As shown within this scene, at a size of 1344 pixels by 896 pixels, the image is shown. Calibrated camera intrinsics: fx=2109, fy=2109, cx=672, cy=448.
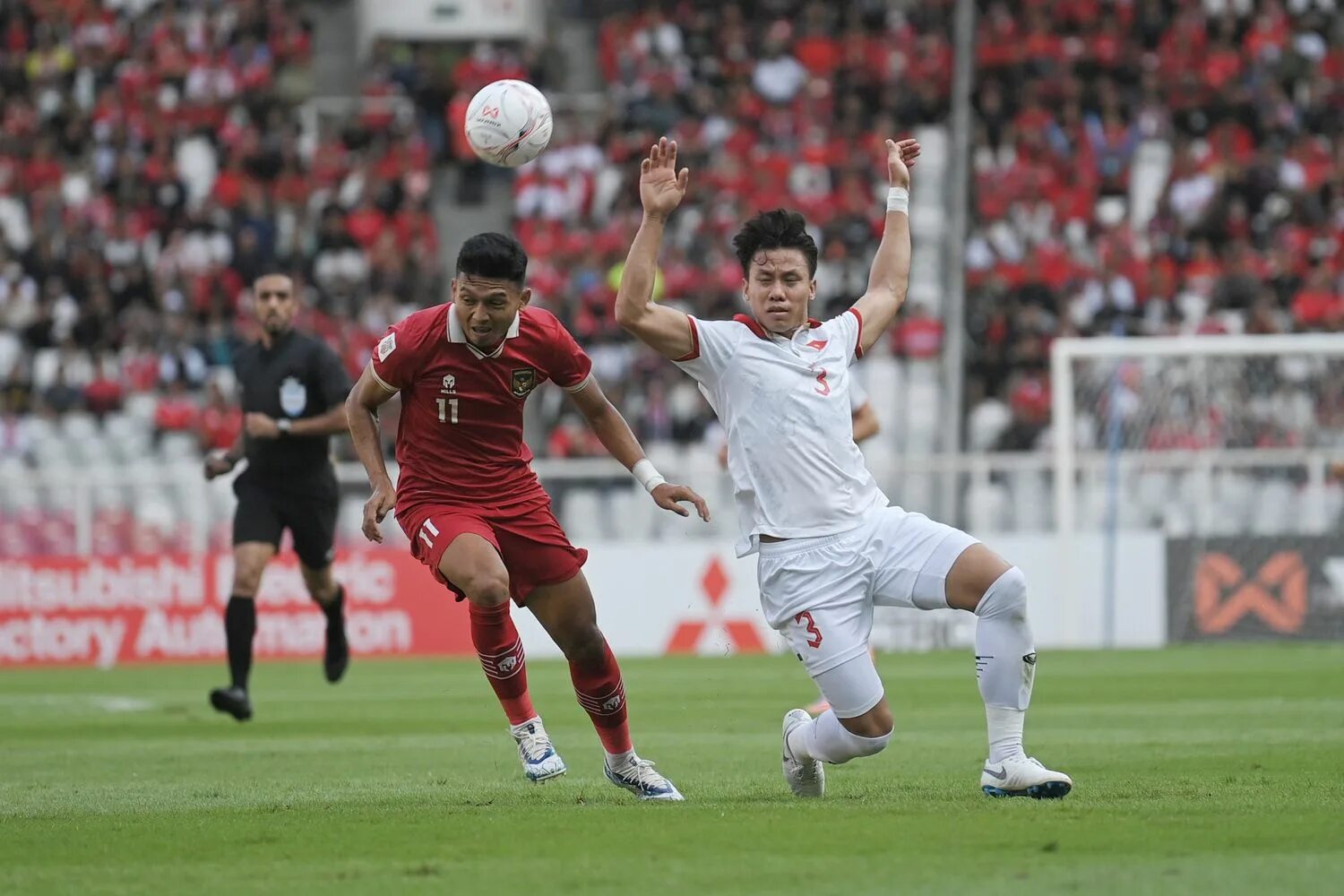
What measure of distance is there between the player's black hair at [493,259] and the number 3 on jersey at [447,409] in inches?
23.0

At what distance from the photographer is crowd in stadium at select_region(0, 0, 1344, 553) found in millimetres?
25156

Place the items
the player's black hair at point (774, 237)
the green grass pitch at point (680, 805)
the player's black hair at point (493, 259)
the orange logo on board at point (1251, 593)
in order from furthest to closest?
the orange logo on board at point (1251, 593), the player's black hair at point (493, 259), the player's black hair at point (774, 237), the green grass pitch at point (680, 805)

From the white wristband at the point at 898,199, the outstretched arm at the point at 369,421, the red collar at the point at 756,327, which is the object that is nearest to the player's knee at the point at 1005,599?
the red collar at the point at 756,327

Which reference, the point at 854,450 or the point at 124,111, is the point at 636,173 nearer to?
the point at 124,111

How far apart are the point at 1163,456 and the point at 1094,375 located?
140cm

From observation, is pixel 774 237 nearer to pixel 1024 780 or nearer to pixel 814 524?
pixel 814 524

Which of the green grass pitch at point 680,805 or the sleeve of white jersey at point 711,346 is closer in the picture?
the green grass pitch at point 680,805

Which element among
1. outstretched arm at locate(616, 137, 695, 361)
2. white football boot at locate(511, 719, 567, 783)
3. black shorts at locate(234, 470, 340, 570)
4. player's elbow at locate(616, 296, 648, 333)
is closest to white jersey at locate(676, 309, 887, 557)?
outstretched arm at locate(616, 137, 695, 361)

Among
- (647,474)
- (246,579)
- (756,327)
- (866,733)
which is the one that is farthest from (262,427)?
(866,733)

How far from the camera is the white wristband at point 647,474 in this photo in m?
8.23

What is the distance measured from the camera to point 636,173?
91.4 feet

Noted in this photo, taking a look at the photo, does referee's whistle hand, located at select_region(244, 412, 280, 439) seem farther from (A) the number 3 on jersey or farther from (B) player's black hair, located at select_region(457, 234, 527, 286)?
(B) player's black hair, located at select_region(457, 234, 527, 286)

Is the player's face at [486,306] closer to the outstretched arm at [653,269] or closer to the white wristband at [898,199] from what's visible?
the outstretched arm at [653,269]

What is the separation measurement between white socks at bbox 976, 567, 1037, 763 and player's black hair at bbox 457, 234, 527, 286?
2.20m
